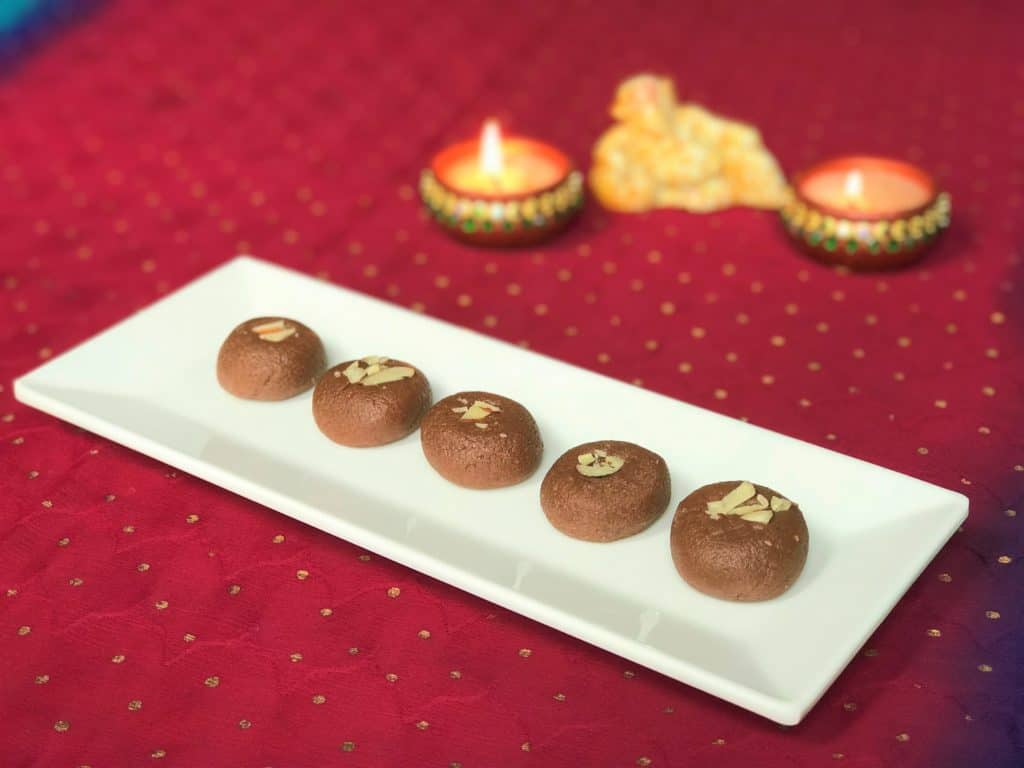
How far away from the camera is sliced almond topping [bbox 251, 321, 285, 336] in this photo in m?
1.14

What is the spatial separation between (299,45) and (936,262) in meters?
1.22

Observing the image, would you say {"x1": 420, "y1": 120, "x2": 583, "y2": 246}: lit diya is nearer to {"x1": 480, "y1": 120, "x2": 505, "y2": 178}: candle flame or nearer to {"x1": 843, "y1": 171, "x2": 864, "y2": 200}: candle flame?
{"x1": 480, "y1": 120, "x2": 505, "y2": 178}: candle flame

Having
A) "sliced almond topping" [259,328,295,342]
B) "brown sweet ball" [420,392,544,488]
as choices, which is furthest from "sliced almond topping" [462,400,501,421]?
"sliced almond topping" [259,328,295,342]

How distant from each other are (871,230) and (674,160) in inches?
11.1

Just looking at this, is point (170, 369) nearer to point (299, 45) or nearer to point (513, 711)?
point (513, 711)

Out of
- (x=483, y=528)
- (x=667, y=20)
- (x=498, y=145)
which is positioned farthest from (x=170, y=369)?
(x=667, y=20)

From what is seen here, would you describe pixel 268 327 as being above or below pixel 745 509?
below

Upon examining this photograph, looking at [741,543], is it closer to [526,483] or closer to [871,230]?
[526,483]

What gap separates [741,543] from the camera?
0.86 metres

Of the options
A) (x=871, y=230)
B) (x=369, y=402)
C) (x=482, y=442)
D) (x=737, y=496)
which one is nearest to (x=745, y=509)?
(x=737, y=496)

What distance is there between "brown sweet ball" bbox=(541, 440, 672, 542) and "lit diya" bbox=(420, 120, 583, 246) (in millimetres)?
526

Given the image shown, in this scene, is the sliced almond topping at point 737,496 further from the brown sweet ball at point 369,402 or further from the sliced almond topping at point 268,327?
the sliced almond topping at point 268,327

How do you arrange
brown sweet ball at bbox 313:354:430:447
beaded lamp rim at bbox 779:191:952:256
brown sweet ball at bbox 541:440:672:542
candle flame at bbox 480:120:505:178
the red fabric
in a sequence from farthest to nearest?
candle flame at bbox 480:120:505:178
beaded lamp rim at bbox 779:191:952:256
brown sweet ball at bbox 313:354:430:447
brown sweet ball at bbox 541:440:672:542
the red fabric

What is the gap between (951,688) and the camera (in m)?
0.85
